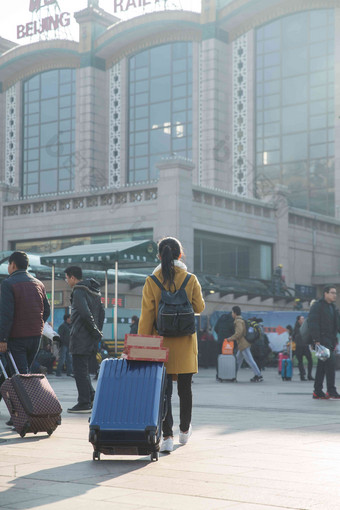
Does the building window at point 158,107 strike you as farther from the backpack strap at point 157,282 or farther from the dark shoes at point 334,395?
the backpack strap at point 157,282

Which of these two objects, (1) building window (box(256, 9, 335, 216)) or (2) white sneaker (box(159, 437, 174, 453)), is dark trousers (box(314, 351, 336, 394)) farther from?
(1) building window (box(256, 9, 335, 216))

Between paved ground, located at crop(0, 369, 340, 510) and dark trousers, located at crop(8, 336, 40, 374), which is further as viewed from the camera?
dark trousers, located at crop(8, 336, 40, 374)

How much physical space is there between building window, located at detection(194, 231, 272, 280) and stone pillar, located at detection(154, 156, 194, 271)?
127cm

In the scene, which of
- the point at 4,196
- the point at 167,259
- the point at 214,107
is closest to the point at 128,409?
the point at 167,259

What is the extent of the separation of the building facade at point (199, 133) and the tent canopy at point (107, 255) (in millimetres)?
9393

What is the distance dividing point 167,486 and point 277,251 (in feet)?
114

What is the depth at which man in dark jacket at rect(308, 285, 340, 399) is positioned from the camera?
42.9 ft

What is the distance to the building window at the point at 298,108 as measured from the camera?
46.9 metres

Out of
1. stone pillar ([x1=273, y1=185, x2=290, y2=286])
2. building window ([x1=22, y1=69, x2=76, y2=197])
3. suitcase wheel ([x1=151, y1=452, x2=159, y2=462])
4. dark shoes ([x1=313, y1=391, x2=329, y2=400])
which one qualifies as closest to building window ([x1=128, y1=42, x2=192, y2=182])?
building window ([x1=22, y1=69, x2=76, y2=197])

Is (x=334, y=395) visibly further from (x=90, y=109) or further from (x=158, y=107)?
(x=90, y=109)

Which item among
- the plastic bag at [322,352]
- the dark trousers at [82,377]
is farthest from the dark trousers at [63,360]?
the dark trousers at [82,377]

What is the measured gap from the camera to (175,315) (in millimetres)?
7035

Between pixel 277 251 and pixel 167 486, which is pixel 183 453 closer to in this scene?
pixel 167 486

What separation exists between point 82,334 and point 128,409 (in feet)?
14.0
